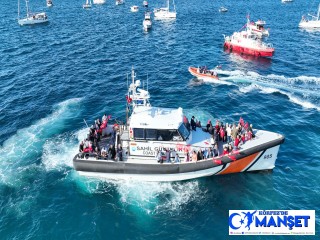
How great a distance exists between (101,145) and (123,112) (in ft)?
35.5

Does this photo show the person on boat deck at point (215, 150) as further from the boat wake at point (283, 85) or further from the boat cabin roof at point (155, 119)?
the boat wake at point (283, 85)

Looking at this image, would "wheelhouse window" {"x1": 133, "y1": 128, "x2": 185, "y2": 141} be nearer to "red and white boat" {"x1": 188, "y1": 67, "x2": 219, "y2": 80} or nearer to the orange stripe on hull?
the orange stripe on hull

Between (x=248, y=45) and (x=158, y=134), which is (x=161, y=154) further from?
(x=248, y=45)

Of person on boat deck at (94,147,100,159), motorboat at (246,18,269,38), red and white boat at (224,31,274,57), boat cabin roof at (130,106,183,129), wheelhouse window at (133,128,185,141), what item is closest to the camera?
boat cabin roof at (130,106,183,129)

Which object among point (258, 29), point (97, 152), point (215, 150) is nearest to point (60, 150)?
point (97, 152)

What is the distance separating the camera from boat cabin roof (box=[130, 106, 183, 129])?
2641cm

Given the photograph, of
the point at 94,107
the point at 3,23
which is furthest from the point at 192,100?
the point at 3,23

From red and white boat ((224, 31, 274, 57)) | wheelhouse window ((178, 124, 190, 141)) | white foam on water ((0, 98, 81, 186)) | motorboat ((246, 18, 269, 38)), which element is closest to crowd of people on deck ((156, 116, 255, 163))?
wheelhouse window ((178, 124, 190, 141))

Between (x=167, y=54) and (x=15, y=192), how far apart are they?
136ft

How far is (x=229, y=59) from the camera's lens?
58406 mm

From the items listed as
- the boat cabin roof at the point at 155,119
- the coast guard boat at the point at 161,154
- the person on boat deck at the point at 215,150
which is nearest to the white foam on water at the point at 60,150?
the coast guard boat at the point at 161,154

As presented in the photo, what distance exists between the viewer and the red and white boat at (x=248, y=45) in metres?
58.9

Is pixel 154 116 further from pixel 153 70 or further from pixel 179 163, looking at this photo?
pixel 153 70

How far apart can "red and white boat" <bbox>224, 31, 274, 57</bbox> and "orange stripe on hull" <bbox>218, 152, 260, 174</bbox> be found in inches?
1442
